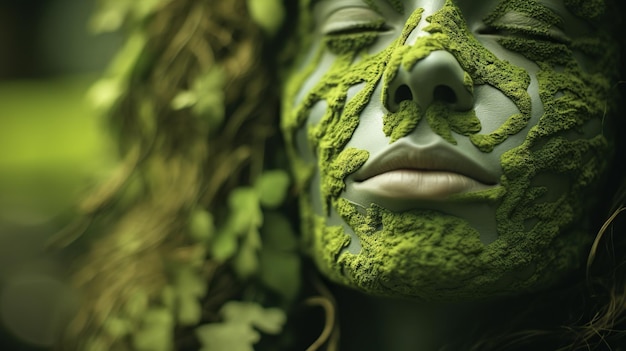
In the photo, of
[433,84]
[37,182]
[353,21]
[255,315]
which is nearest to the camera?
[433,84]

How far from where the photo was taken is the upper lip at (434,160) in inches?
27.6

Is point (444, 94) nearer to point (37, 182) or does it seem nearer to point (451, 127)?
point (451, 127)

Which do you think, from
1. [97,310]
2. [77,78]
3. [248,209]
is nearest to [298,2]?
[248,209]

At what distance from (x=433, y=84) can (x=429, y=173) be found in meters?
0.10

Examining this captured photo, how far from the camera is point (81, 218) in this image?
111 cm

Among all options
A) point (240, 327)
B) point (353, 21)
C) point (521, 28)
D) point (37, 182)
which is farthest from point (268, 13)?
point (37, 182)

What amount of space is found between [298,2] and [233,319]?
0.51 meters

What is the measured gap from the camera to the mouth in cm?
70

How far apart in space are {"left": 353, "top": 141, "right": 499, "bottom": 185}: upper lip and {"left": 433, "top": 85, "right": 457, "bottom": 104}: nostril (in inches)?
2.3

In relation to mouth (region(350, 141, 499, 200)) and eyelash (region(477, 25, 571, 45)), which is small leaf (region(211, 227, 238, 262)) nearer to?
mouth (region(350, 141, 499, 200))

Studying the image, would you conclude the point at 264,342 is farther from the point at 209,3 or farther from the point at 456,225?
the point at 209,3

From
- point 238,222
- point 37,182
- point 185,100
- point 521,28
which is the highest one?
point 521,28

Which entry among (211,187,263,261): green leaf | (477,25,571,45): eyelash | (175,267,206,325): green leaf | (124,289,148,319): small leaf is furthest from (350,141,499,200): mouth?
(124,289,148,319): small leaf

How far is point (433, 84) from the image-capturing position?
27.5 inches
